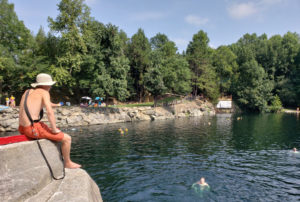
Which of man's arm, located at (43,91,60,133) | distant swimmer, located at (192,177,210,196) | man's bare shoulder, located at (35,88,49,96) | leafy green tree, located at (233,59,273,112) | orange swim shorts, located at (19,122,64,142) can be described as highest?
leafy green tree, located at (233,59,273,112)

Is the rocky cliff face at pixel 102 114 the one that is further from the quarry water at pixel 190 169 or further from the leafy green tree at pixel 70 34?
the quarry water at pixel 190 169

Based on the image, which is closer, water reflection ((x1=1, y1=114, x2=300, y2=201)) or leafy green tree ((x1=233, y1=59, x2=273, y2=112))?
water reflection ((x1=1, y1=114, x2=300, y2=201))

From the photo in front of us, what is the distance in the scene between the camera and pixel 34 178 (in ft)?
16.8

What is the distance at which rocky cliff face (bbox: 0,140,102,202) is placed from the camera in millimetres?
4594

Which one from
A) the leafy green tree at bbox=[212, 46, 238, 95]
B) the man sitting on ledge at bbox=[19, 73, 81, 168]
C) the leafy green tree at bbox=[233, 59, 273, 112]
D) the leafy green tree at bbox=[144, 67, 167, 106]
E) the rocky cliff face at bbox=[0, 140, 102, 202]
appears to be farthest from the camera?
the leafy green tree at bbox=[212, 46, 238, 95]

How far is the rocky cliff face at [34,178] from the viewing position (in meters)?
4.59

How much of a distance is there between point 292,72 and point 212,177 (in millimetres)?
83034

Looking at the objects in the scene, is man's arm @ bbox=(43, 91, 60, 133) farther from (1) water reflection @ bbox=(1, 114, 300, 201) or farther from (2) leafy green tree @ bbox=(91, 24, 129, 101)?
(2) leafy green tree @ bbox=(91, 24, 129, 101)

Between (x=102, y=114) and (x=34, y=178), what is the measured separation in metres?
36.2

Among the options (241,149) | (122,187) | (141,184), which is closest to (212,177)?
(141,184)

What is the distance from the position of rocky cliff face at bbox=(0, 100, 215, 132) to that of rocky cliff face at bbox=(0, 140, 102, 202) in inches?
1211

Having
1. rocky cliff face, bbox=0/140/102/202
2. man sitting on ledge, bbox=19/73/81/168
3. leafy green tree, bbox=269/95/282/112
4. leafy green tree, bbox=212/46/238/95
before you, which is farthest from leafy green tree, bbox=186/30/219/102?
rocky cliff face, bbox=0/140/102/202

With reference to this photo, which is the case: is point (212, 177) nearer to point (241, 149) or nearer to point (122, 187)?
point (122, 187)

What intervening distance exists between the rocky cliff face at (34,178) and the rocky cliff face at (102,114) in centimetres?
3075
